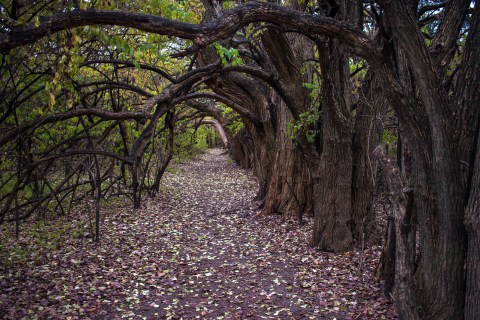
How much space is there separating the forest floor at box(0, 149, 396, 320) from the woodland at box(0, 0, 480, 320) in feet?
0.13

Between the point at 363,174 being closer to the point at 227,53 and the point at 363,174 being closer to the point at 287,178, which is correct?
the point at 287,178

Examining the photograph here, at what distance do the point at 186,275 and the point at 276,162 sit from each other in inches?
191

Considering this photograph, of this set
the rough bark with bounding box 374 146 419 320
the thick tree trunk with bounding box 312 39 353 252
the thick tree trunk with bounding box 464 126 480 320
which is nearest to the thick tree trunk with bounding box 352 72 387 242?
the thick tree trunk with bounding box 312 39 353 252

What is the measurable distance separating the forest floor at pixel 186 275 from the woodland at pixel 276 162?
0.04 metres

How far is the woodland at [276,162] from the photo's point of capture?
414 centimetres

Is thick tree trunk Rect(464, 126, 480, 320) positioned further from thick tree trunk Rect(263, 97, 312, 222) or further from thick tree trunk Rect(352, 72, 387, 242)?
thick tree trunk Rect(263, 97, 312, 222)

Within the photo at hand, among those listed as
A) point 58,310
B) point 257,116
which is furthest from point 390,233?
point 257,116

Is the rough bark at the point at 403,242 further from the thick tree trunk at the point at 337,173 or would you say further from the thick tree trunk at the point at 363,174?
the thick tree trunk at the point at 363,174

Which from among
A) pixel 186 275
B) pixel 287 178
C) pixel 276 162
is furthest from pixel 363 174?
pixel 186 275

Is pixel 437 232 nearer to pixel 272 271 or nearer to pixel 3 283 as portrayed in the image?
pixel 272 271

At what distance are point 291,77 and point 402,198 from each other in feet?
19.3

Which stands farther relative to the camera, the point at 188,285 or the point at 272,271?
the point at 272,271

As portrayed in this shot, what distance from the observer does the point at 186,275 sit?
7.45 metres

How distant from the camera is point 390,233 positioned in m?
5.74
